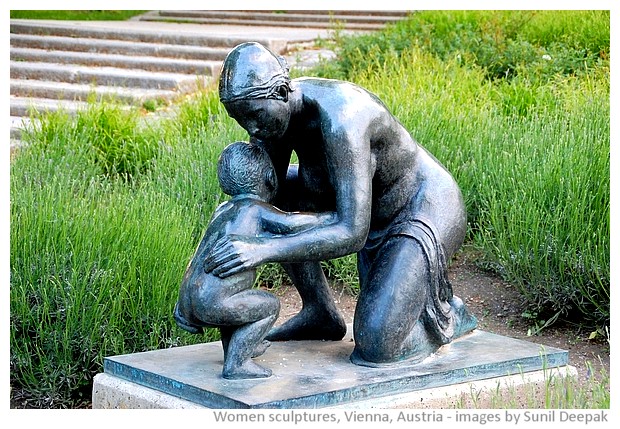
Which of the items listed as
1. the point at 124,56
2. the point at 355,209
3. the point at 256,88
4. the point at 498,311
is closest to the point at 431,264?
the point at 355,209

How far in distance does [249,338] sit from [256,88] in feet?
2.90

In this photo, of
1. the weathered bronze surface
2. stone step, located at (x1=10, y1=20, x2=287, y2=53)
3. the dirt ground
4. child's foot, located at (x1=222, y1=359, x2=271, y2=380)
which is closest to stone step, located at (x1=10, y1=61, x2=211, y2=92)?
stone step, located at (x1=10, y1=20, x2=287, y2=53)

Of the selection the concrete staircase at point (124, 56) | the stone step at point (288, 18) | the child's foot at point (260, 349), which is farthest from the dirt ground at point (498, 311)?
the stone step at point (288, 18)

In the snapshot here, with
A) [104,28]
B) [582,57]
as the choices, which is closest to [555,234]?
[582,57]

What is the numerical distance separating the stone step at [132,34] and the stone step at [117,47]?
11 centimetres

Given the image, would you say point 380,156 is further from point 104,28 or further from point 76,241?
point 104,28

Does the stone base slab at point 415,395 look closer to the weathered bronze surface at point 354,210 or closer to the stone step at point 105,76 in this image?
the weathered bronze surface at point 354,210

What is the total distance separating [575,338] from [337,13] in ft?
34.2

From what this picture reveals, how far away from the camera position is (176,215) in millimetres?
6281

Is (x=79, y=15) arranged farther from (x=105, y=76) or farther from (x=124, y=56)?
(x=105, y=76)

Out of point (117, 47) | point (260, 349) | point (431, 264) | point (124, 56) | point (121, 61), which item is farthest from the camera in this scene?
point (117, 47)

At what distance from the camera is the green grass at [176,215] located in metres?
5.17

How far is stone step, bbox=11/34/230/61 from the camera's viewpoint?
1181 cm

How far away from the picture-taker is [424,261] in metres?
4.02
